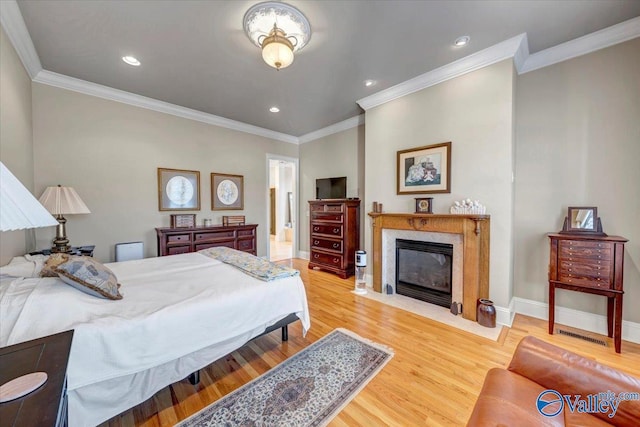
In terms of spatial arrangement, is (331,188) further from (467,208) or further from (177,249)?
(177,249)

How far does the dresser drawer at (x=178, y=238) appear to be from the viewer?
369cm

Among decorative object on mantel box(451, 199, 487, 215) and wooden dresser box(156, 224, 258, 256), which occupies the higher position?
decorative object on mantel box(451, 199, 487, 215)

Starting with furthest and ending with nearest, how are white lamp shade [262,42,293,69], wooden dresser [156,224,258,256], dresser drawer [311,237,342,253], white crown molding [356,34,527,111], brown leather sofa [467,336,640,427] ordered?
dresser drawer [311,237,342,253] < wooden dresser [156,224,258,256] < white crown molding [356,34,527,111] < white lamp shade [262,42,293,69] < brown leather sofa [467,336,640,427]

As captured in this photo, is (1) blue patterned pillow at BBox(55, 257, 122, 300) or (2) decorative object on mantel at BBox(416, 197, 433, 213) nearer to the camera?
(1) blue patterned pillow at BBox(55, 257, 122, 300)

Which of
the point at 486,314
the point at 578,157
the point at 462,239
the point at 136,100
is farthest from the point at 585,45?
the point at 136,100

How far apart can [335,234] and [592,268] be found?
322 centimetres

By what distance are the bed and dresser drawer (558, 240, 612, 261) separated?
2.77 m

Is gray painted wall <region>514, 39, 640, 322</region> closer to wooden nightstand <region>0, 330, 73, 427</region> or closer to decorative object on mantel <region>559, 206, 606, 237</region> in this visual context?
decorative object on mantel <region>559, 206, 606, 237</region>

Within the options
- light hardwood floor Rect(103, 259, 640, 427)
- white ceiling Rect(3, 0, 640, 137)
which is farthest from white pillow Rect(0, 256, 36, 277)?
white ceiling Rect(3, 0, 640, 137)

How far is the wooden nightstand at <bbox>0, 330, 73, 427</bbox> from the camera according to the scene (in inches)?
25.0

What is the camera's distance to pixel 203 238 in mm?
4004

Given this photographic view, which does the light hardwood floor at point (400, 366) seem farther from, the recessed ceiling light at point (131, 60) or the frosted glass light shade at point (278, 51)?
the recessed ceiling light at point (131, 60)

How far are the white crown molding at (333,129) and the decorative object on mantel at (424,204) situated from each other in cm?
216

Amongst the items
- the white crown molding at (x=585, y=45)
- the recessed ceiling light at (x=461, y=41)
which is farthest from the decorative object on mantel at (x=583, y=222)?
the recessed ceiling light at (x=461, y=41)
